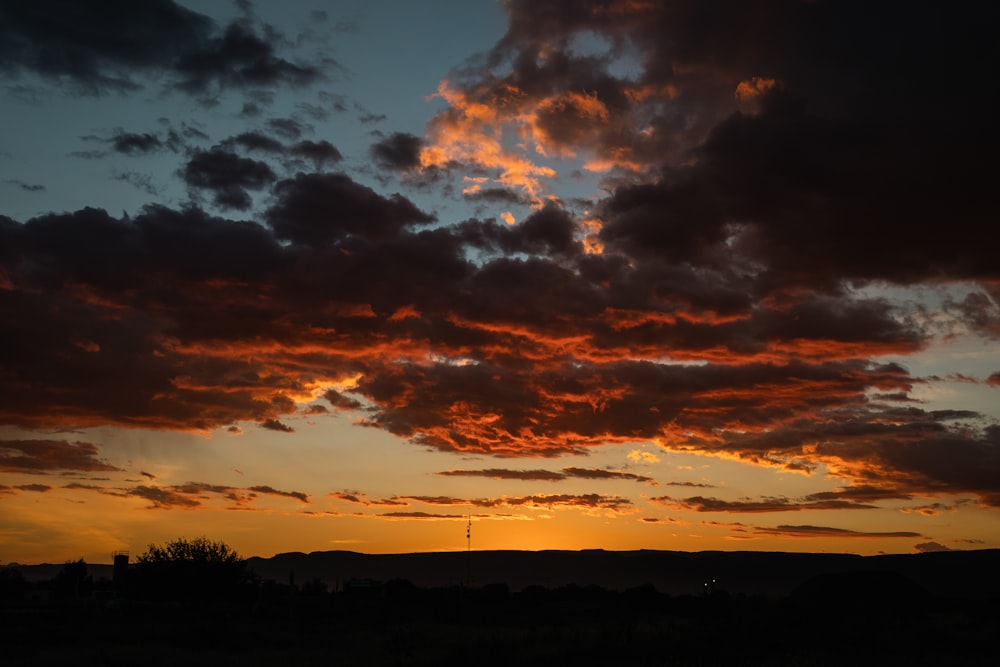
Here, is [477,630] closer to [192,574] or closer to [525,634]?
[525,634]

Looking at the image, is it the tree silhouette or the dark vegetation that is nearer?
the dark vegetation

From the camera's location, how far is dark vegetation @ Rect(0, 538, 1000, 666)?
36219mm

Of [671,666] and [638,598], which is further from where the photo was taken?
[638,598]

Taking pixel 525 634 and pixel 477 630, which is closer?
pixel 525 634

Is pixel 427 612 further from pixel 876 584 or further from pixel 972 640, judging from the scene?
pixel 972 640

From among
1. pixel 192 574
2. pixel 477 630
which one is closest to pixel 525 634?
pixel 477 630

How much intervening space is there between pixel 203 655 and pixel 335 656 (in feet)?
19.1

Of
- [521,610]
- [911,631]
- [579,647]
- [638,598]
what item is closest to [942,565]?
[638,598]

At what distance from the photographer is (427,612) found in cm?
7725

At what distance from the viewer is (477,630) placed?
5656 cm

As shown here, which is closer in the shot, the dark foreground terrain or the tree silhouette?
the dark foreground terrain

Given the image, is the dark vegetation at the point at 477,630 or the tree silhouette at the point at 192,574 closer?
the dark vegetation at the point at 477,630

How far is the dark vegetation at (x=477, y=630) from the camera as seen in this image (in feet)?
119

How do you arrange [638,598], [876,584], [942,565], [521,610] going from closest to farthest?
[876,584] → [521,610] → [638,598] → [942,565]
